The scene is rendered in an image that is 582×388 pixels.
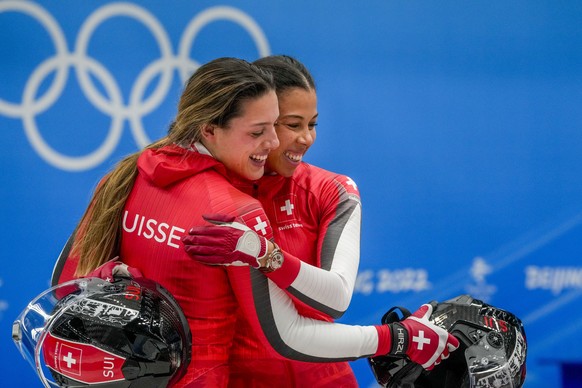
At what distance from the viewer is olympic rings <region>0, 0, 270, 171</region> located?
4336 millimetres

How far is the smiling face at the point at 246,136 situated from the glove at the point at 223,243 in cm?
33

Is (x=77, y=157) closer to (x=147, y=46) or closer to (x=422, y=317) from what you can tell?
(x=147, y=46)

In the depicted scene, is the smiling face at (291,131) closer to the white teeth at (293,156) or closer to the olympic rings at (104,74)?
the white teeth at (293,156)

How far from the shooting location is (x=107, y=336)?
2.21 metres

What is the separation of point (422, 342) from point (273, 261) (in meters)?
0.61

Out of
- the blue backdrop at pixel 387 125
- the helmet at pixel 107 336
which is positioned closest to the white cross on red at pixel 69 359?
the helmet at pixel 107 336

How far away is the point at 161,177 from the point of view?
245 centimetres

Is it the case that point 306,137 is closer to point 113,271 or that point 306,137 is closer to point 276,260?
point 276,260

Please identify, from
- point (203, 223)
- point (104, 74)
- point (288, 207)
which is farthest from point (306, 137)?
point (104, 74)

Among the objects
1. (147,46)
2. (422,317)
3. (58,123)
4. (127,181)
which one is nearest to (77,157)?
(58,123)

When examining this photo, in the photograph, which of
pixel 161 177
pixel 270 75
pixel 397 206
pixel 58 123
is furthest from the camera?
pixel 397 206

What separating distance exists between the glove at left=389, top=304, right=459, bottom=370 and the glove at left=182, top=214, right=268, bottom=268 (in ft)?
2.02

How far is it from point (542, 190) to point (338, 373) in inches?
95.8

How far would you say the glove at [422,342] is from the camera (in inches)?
104
